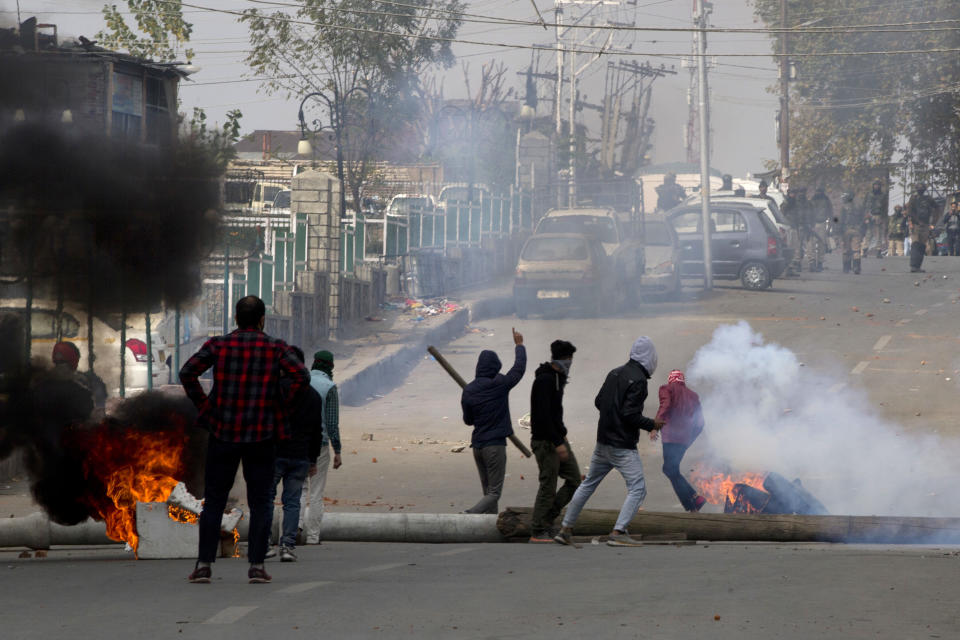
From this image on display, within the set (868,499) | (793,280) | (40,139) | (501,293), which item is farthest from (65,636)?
(793,280)

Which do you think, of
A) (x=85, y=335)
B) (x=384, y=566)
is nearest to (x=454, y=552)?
(x=384, y=566)

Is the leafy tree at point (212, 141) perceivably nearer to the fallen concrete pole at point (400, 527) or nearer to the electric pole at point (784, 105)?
the fallen concrete pole at point (400, 527)

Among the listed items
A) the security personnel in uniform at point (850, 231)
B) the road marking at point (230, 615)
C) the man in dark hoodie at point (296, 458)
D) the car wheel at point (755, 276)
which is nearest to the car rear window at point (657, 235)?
the car wheel at point (755, 276)

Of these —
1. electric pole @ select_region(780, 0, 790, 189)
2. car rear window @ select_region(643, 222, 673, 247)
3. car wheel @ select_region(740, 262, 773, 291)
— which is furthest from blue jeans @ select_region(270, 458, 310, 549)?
electric pole @ select_region(780, 0, 790, 189)

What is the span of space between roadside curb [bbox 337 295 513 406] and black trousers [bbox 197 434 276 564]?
954cm

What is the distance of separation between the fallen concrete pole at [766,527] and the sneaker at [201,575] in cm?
282

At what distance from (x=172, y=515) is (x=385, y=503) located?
3493 millimetres

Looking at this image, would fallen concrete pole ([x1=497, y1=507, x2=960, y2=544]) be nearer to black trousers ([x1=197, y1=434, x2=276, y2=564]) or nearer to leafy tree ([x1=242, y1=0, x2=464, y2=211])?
black trousers ([x1=197, y1=434, x2=276, y2=564])

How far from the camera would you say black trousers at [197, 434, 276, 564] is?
275 inches

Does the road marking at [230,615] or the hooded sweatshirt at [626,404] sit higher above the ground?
the hooded sweatshirt at [626,404]

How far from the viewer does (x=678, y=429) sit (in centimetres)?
1045

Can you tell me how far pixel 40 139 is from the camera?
873cm

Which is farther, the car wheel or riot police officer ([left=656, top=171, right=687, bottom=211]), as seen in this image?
riot police officer ([left=656, top=171, right=687, bottom=211])

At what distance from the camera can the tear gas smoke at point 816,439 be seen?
11.9m
